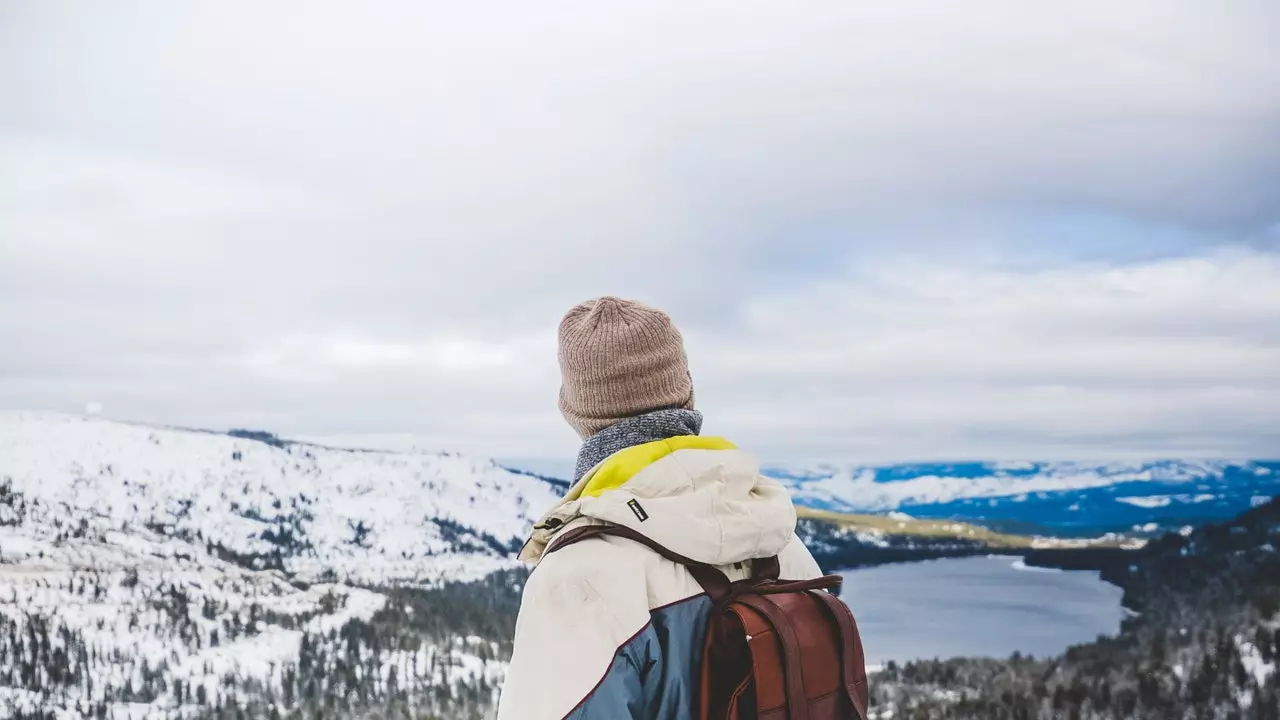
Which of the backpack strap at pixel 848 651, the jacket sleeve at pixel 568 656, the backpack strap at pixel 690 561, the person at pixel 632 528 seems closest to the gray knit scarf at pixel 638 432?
the person at pixel 632 528

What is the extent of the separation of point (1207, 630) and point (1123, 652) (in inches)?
452

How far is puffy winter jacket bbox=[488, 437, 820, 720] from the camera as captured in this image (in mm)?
2986

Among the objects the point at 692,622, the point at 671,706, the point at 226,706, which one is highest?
the point at 692,622

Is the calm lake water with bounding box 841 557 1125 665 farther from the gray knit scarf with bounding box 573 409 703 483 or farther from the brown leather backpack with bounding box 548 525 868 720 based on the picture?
the gray knit scarf with bounding box 573 409 703 483

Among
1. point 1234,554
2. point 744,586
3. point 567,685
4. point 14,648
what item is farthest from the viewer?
point 1234,554

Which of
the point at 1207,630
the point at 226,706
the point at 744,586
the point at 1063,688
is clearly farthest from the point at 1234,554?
the point at 744,586

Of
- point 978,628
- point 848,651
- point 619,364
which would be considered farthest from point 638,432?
point 978,628

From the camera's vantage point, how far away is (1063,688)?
119 meters

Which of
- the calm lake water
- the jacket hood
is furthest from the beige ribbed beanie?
the calm lake water

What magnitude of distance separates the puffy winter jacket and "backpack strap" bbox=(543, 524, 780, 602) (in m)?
0.03

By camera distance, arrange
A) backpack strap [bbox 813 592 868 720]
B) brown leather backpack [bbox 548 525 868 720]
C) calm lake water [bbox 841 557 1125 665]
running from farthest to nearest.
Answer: calm lake water [bbox 841 557 1125 665] < backpack strap [bbox 813 592 868 720] < brown leather backpack [bbox 548 525 868 720]

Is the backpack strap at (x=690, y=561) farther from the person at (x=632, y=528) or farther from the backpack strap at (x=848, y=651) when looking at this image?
the backpack strap at (x=848, y=651)

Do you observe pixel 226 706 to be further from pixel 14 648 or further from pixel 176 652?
pixel 14 648

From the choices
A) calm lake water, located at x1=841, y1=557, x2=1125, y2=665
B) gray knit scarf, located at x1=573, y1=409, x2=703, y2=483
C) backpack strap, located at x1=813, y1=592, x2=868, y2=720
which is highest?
gray knit scarf, located at x1=573, y1=409, x2=703, y2=483
